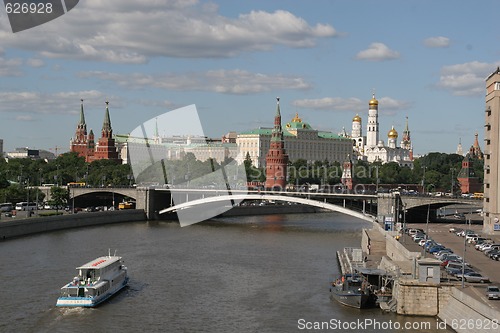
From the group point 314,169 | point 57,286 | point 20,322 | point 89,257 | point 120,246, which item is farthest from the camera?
point 314,169

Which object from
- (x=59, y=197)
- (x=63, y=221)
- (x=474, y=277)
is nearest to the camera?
(x=474, y=277)

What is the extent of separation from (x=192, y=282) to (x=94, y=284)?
5.97 m

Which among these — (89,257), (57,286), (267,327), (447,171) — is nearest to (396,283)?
(267,327)

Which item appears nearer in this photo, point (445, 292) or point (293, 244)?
point (445, 292)

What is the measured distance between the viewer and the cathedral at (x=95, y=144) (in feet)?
403

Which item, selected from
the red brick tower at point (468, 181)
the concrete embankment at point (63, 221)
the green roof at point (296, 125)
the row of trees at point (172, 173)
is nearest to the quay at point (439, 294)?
the concrete embankment at point (63, 221)

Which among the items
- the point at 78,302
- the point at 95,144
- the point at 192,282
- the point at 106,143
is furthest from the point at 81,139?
the point at 78,302

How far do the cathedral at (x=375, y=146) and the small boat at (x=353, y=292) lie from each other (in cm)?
14179

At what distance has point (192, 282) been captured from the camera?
38.0 meters

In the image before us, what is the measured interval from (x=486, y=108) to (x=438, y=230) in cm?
891

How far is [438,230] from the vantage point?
187 feet

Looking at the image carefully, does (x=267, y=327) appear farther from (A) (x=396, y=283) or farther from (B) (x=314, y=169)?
(B) (x=314, y=169)

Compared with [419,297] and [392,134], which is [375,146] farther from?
[419,297]

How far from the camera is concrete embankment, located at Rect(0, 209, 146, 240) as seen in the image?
54278 mm
